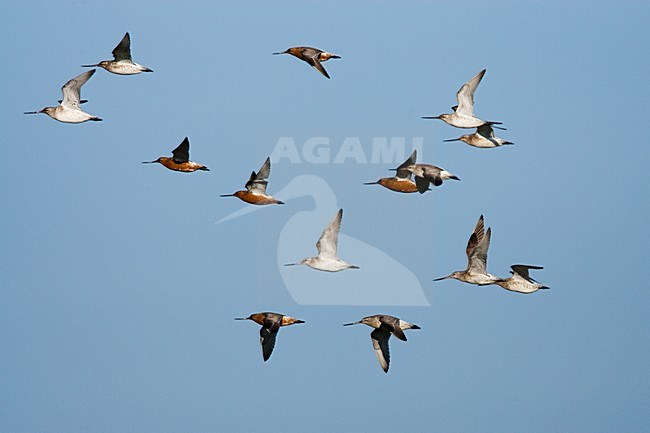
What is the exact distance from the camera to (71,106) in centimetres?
2628

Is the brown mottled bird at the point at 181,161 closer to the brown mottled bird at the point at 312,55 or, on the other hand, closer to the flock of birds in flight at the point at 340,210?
the flock of birds in flight at the point at 340,210

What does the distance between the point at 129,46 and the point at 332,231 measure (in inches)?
198

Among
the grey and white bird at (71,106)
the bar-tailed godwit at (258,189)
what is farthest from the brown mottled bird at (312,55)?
the grey and white bird at (71,106)

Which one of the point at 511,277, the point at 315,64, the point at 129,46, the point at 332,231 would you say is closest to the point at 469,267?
the point at 511,277

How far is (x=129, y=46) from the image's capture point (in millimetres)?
25656

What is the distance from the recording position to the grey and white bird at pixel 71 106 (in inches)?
1022

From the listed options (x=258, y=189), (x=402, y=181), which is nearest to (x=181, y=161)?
(x=258, y=189)

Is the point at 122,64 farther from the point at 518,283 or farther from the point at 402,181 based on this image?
the point at 518,283

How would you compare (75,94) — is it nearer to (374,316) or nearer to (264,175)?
(264,175)

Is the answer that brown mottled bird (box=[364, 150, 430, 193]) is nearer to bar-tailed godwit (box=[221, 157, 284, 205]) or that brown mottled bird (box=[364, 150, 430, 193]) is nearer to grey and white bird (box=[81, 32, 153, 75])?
bar-tailed godwit (box=[221, 157, 284, 205])

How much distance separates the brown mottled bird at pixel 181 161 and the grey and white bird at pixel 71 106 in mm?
1869

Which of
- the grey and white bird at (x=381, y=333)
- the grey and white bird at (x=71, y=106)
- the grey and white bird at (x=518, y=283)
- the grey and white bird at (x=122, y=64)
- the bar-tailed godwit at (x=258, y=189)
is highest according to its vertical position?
the grey and white bird at (x=122, y=64)

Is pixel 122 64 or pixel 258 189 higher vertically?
pixel 122 64

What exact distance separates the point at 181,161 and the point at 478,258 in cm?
570
